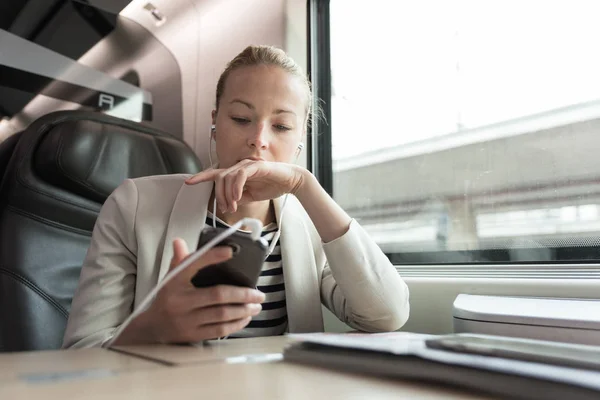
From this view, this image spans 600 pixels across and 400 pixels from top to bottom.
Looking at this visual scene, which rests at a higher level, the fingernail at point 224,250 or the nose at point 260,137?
the nose at point 260,137

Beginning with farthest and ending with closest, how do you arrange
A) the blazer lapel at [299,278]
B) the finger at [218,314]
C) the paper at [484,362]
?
the blazer lapel at [299,278]
the finger at [218,314]
the paper at [484,362]

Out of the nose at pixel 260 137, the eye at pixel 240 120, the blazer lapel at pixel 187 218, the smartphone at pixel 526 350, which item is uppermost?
the eye at pixel 240 120

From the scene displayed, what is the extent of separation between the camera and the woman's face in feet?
3.48

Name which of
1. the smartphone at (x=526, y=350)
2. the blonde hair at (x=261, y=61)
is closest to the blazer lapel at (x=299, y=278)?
the blonde hair at (x=261, y=61)

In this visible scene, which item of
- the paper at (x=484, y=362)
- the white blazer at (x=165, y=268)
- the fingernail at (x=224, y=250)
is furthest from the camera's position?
the white blazer at (x=165, y=268)

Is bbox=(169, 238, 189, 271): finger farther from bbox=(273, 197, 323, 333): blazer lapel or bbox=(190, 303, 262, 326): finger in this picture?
bbox=(273, 197, 323, 333): blazer lapel

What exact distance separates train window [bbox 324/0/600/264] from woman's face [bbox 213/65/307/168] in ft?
1.67

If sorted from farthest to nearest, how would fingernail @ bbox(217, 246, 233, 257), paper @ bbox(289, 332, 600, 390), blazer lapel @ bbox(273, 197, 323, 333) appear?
blazer lapel @ bbox(273, 197, 323, 333), fingernail @ bbox(217, 246, 233, 257), paper @ bbox(289, 332, 600, 390)

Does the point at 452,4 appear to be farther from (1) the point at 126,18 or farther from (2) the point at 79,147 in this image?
(1) the point at 126,18

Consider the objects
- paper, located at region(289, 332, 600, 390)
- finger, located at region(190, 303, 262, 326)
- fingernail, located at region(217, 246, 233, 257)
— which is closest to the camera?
paper, located at region(289, 332, 600, 390)

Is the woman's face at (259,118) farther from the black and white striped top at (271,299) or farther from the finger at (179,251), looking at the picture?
the finger at (179,251)

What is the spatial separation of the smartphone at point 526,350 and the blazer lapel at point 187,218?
56 centimetres

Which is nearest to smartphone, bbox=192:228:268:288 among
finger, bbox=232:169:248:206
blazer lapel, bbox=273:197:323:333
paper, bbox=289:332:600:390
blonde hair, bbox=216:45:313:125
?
paper, bbox=289:332:600:390

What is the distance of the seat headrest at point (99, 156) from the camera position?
120 centimetres
